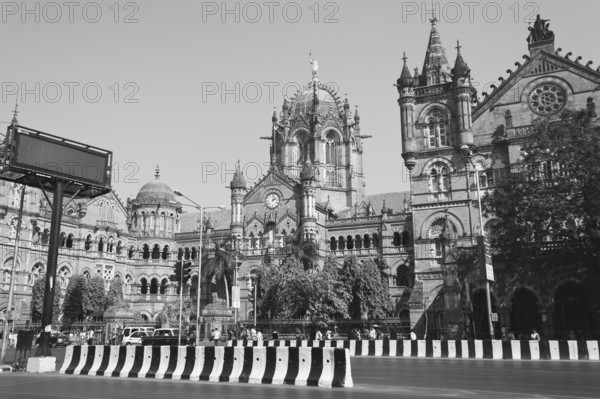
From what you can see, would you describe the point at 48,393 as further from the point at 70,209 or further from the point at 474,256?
the point at 70,209

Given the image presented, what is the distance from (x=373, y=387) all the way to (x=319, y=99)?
70.3 m

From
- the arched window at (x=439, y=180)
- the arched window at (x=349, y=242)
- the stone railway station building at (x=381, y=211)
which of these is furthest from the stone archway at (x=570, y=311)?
the arched window at (x=349, y=242)

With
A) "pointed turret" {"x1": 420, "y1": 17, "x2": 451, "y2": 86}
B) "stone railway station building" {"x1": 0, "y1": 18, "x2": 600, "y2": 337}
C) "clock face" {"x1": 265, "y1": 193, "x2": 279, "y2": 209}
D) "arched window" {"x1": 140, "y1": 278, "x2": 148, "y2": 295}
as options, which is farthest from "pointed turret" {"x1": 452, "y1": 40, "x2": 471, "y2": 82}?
"arched window" {"x1": 140, "y1": 278, "x2": 148, "y2": 295}

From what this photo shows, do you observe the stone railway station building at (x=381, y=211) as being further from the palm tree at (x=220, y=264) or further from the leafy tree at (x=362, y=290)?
the leafy tree at (x=362, y=290)

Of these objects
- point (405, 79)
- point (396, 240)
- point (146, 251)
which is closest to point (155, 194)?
point (146, 251)

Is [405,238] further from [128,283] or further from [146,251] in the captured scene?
[128,283]

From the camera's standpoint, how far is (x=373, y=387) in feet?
47.5

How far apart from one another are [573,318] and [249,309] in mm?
32393

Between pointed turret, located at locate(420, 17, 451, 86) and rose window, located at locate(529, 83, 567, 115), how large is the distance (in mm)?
9315

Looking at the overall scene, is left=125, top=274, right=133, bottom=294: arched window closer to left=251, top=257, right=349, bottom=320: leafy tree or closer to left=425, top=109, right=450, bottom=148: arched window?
left=251, top=257, right=349, bottom=320: leafy tree

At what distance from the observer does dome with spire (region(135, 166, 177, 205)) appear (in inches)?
→ 2872

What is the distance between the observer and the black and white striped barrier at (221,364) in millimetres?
15078

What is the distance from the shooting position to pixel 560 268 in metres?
36.2

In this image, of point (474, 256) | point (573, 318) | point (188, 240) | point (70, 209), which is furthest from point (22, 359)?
point (188, 240)
